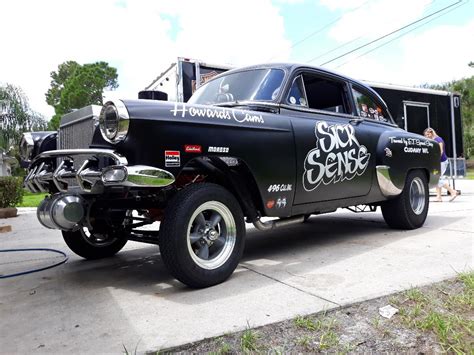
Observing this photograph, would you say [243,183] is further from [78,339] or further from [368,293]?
[78,339]

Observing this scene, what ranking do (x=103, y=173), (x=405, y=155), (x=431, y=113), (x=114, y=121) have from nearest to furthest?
(x=103, y=173) < (x=114, y=121) < (x=405, y=155) < (x=431, y=113)

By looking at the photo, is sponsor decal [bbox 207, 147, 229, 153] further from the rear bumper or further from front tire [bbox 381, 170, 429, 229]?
front tire [bbox 381, 170, 429, 229]

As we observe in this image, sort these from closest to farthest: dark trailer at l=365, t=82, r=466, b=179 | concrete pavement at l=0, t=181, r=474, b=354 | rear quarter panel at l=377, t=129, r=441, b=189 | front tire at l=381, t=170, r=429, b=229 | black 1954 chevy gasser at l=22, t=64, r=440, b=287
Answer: concrete pavement at l=0, t=181, r=474, b=354, black 1954 chevy gasser at l=22, t=64, r=440, b=287, rear quarter panel at l=377, t=129, r=441, b=189, front tire at l=381, t=170, r=429, b=229, dark trailer at l=365, t=82, r=466, b=179

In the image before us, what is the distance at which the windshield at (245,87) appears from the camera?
386 cm

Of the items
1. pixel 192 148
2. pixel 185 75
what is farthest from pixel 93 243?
pixel 185 75

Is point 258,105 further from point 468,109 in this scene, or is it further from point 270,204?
point 468,109

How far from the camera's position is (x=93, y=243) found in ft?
13.6

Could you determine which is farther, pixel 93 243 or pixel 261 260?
pixel 93 243

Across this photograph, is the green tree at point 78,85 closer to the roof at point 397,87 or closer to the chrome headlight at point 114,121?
the roof at point 397,87

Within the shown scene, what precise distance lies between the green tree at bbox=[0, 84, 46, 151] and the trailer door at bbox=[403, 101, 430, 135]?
24801mm

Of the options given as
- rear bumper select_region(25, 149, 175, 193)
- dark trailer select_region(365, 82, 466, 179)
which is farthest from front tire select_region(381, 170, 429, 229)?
dark trailer select_region(365, 82, 466, 179)

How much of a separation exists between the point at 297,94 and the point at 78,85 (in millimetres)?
35975

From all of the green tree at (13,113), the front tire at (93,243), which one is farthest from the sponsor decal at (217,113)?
the green tree at (13,113)

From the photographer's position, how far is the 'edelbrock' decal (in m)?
3.92
